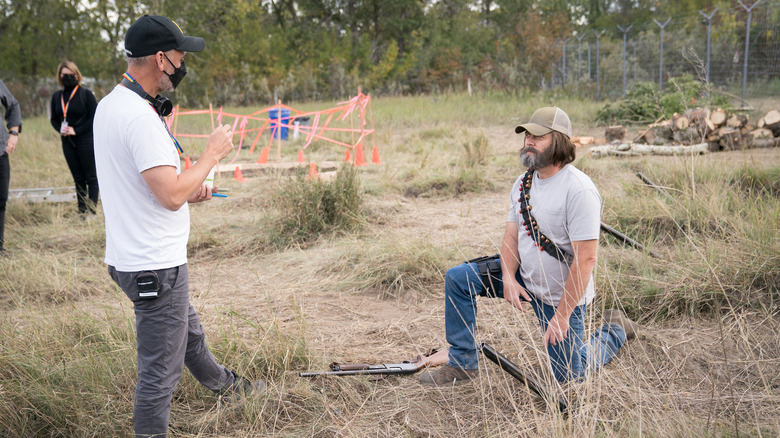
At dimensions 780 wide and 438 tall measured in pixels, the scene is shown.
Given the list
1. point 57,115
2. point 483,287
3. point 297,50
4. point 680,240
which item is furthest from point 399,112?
point 297,50

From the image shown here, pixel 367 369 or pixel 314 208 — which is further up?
pixel 314 208

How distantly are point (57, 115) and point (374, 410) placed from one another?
554cm

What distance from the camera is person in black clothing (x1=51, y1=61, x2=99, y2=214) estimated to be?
643 centimetres

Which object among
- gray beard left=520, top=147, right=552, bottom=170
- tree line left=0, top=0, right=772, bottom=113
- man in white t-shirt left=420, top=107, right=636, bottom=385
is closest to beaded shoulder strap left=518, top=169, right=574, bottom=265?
man in white t-shirt left=420, top=107, right=636, bottom=385

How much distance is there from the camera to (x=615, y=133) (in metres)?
11.2

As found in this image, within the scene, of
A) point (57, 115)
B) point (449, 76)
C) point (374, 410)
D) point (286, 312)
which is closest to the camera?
point (374, 410)

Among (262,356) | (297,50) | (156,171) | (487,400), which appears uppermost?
(297,50)

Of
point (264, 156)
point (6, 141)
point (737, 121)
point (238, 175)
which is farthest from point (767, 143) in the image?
point (6, 141)

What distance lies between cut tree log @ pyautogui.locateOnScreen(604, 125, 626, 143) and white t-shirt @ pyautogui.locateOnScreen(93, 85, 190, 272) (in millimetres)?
10371

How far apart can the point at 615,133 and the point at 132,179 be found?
1054 centimetres

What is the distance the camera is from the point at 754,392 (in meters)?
2.88

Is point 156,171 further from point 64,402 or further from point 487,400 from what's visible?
point 487,400

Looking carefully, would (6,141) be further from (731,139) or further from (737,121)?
(737,121)

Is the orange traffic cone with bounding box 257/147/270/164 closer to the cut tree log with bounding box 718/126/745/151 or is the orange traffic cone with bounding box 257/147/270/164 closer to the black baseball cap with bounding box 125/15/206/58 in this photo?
the cut tree log with bounding box 718/126/745/151
